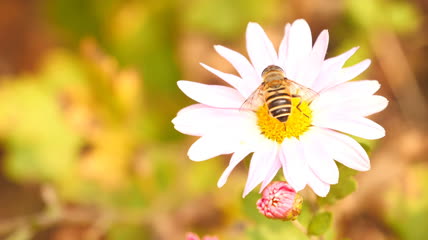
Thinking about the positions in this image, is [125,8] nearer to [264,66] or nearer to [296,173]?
[264,66]

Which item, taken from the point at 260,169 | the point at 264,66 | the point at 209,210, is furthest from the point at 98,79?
the point at 260,169

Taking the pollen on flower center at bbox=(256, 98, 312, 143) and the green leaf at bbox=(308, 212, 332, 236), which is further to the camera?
the pollen on flower center at bbox=(256, 98, 312, 143)

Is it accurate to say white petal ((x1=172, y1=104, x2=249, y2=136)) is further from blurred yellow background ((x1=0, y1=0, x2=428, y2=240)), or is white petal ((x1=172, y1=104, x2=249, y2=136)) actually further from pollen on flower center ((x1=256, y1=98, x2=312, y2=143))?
blurred yellow background ((x1=0, y1=0, x2=428, y2=240))

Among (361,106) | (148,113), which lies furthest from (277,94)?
(148,113)

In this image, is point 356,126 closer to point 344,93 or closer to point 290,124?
point 344,93

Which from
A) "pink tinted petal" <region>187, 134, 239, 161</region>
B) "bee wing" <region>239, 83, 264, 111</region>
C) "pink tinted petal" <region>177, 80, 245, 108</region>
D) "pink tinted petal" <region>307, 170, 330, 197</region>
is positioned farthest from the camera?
"bee wing" <region>239, 83, 264, 111</region>

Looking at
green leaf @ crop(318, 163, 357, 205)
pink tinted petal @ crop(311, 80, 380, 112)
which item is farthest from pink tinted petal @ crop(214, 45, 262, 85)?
green leaf @ crop(318, 163, 357, 205)
